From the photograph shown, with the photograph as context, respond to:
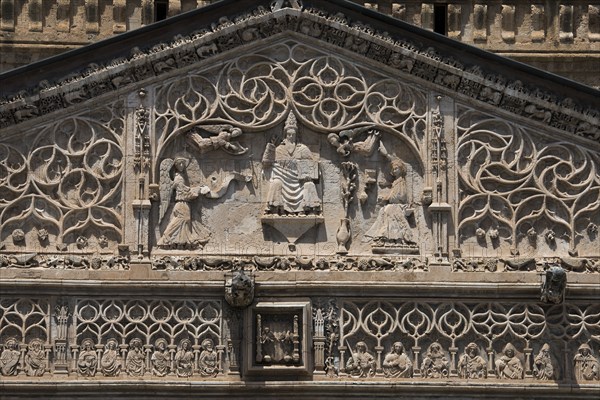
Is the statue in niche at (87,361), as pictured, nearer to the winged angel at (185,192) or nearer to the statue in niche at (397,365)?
the winged angel at (185,192)

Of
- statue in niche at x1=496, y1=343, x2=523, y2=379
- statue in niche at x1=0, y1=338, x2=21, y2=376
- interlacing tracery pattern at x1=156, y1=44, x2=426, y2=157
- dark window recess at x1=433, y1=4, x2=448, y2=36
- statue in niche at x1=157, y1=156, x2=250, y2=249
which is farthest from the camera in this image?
dark window recess at x1=433, y1=4, x2=448, y2=36

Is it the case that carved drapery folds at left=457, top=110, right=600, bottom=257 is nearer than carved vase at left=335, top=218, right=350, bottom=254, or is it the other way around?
carved vase at left=335, top=218, right=350, bottom=254

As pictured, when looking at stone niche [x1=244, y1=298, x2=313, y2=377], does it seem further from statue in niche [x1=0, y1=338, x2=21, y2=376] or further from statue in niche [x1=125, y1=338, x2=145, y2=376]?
statue in niche [x1=0, y1=338, x2=21, y2=376]

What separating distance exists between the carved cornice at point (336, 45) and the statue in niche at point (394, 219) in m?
1.27

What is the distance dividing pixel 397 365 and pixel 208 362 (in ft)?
6.96

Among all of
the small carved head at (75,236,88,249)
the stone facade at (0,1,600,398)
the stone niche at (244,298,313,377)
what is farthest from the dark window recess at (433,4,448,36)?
the small carved head at (75,236,88,249)

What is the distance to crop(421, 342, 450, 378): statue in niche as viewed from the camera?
27.0 meters

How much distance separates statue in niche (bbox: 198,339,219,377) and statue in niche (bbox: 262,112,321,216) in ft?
5.70

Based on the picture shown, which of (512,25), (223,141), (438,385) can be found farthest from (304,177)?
(512,25)

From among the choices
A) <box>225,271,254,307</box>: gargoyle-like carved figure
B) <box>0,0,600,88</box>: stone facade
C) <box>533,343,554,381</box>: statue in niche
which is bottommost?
<box>533,343,554,381</box>: statue in niche

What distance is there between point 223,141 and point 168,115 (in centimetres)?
70

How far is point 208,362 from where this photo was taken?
26.9 metres

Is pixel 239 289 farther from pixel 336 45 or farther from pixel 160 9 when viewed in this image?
pixel 160 9

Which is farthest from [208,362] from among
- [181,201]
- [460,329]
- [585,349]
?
[585,349]
